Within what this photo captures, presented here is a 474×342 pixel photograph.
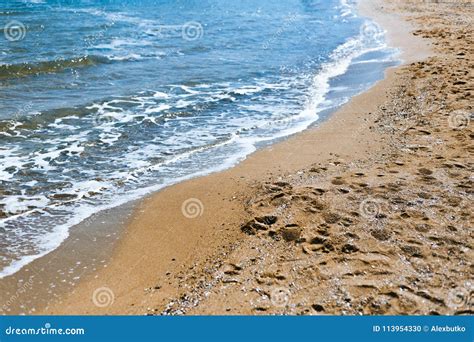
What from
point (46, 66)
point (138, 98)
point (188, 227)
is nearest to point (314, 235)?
point (188, 227)

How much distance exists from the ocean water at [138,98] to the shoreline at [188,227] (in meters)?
0.62

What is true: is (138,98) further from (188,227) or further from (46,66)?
(188,227)

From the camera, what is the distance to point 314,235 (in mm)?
5746

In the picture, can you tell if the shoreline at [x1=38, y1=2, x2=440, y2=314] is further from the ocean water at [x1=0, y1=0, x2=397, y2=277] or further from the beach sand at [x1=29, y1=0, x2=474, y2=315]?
the ocean water at [x1=0, y1=0, x2=397, y2=277]

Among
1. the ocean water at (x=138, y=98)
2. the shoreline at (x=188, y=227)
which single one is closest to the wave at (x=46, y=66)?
the ocean water at (x=138, y=98)

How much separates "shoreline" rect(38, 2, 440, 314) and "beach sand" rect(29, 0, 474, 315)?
0.07ft

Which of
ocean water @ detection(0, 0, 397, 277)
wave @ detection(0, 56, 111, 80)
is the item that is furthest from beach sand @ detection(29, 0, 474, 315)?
wave @ detection(0, 56, 111, 80)

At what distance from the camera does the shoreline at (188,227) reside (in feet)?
16.8

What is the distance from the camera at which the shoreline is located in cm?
513

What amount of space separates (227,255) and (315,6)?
34738 mm

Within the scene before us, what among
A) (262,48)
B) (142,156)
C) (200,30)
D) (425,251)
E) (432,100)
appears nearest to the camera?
(425,251)

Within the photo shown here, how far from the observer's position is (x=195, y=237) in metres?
6.23

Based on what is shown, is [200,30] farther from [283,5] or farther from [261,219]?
[261,219]

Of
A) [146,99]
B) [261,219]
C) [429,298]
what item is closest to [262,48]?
[146,99]
